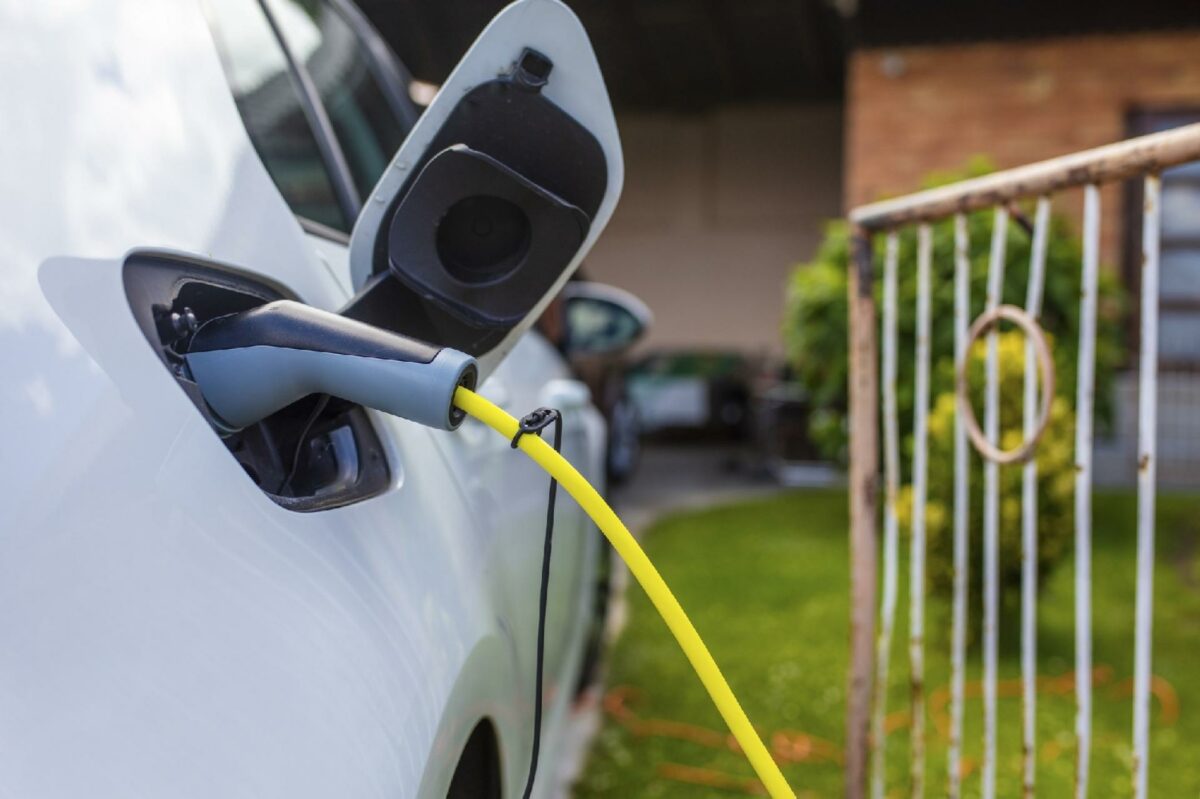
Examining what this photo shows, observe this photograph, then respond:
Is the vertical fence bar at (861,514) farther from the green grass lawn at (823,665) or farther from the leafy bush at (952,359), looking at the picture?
the leafy bush at (952,359)

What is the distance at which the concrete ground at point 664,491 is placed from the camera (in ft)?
11.2

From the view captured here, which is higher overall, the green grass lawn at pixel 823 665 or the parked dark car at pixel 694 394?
the parked dark car at pixel 694 394

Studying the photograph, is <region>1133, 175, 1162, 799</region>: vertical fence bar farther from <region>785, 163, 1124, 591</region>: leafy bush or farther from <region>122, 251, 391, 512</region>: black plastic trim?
<region>785, 163, 1124, 591</region>: leafy bush

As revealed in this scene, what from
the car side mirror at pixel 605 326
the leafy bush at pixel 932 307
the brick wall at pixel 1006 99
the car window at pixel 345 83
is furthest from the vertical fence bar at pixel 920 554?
the brick wall at pixel 1006 99

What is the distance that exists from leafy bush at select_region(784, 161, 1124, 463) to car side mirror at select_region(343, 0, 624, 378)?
4.20m

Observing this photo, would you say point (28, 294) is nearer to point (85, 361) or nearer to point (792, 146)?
point (85, 361)

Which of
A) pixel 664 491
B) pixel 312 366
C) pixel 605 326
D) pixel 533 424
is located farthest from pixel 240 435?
pixel 664 491

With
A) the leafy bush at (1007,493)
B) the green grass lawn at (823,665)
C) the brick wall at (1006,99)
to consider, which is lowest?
the green grass lawn at (823,665)

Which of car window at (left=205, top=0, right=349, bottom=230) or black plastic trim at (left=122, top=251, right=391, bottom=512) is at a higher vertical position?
car window at (left=205, top=0, right=349, bottom=230)

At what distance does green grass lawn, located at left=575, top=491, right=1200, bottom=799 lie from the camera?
9.57ft

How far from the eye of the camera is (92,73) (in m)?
0.92

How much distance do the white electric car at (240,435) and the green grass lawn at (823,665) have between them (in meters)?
1.77

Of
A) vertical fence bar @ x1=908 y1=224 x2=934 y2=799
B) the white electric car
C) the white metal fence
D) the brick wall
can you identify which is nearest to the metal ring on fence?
the white metal fence

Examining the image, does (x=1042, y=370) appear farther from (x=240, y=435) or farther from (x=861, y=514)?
(x=240, y=435)
